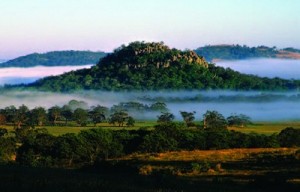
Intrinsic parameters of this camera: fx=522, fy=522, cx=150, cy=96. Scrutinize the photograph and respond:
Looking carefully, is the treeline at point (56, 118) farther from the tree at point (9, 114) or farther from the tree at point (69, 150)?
the tree at point (69, 150)

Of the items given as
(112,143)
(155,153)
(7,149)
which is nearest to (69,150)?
(112,143)

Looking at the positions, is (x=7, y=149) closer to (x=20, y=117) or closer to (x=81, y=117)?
(x=20, y=117)

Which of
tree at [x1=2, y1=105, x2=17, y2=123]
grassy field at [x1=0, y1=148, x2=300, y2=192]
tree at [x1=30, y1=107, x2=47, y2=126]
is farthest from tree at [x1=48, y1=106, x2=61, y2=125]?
grassy field at [x1=0, y1=148, x2=300, y2=192]

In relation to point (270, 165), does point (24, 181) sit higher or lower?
higher

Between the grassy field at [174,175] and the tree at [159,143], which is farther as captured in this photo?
the tree at [159,143]

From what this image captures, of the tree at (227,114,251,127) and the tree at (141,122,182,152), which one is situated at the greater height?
the tree at (141,122,182,152)

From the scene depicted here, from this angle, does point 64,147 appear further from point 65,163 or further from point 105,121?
point 105,121

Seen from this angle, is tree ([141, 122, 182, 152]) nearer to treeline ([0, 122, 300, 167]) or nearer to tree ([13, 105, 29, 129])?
treeline ([0, 122, 300, 167])

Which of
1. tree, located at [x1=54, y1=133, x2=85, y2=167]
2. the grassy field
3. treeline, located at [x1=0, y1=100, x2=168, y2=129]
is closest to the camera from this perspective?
the grassy field

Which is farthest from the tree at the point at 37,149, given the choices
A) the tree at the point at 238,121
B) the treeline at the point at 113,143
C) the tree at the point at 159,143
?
the tree at the point at 238,121

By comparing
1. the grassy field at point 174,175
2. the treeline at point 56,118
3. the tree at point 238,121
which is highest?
the grassy field at point 174,175

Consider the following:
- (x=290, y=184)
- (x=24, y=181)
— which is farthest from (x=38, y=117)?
(x=24, y=181)

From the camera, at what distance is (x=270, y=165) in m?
63.3

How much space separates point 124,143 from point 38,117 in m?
84.0
